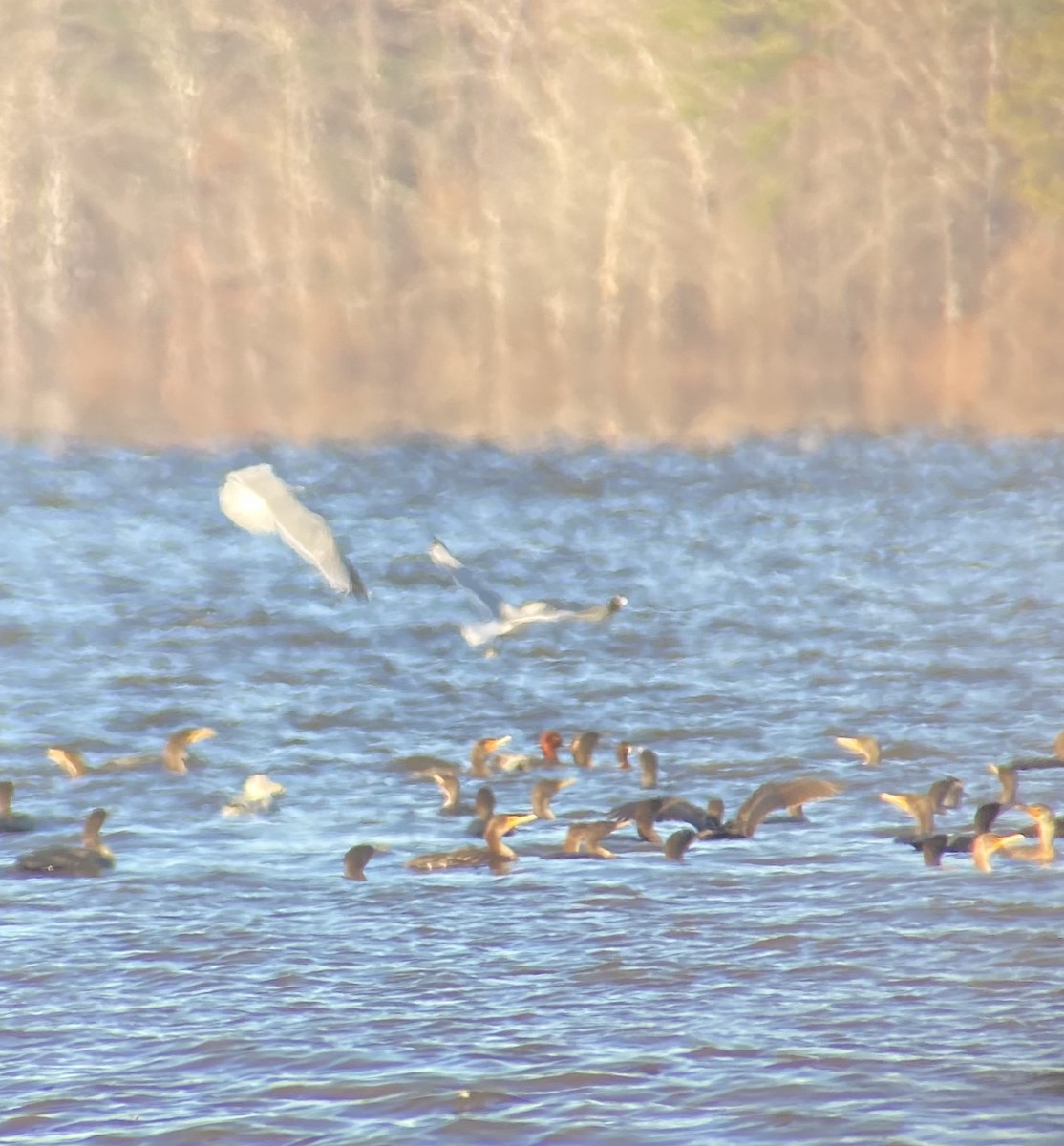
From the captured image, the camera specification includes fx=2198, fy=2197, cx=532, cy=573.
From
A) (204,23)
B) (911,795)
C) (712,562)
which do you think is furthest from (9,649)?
(204,23)

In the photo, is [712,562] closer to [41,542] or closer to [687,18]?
[41,542]

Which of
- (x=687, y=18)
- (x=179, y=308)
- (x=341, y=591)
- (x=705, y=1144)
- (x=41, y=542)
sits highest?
(x=687, y=18)

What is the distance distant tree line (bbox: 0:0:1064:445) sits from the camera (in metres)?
48.0

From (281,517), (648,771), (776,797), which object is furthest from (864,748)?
(281,517)

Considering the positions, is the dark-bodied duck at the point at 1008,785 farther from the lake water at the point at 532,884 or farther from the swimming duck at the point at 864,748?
the swimming duck at the point at 864,748

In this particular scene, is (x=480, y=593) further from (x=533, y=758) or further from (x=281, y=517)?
(x=533, y=758)

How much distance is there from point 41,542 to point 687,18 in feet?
103

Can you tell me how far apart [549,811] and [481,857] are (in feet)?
3.40

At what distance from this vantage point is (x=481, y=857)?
8.23m

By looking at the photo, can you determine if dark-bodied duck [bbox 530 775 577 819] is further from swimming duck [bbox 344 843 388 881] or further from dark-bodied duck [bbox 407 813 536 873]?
swimming duck [bbox 344 843 388 881]

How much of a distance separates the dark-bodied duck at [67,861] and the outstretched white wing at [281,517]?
135 centimetres

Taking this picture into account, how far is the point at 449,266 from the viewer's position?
5034 cm

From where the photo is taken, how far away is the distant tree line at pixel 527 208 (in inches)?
1891

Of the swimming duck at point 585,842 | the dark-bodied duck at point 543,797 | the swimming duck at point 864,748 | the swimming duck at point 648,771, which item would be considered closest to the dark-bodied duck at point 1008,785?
the swimming duck at point 864,748
